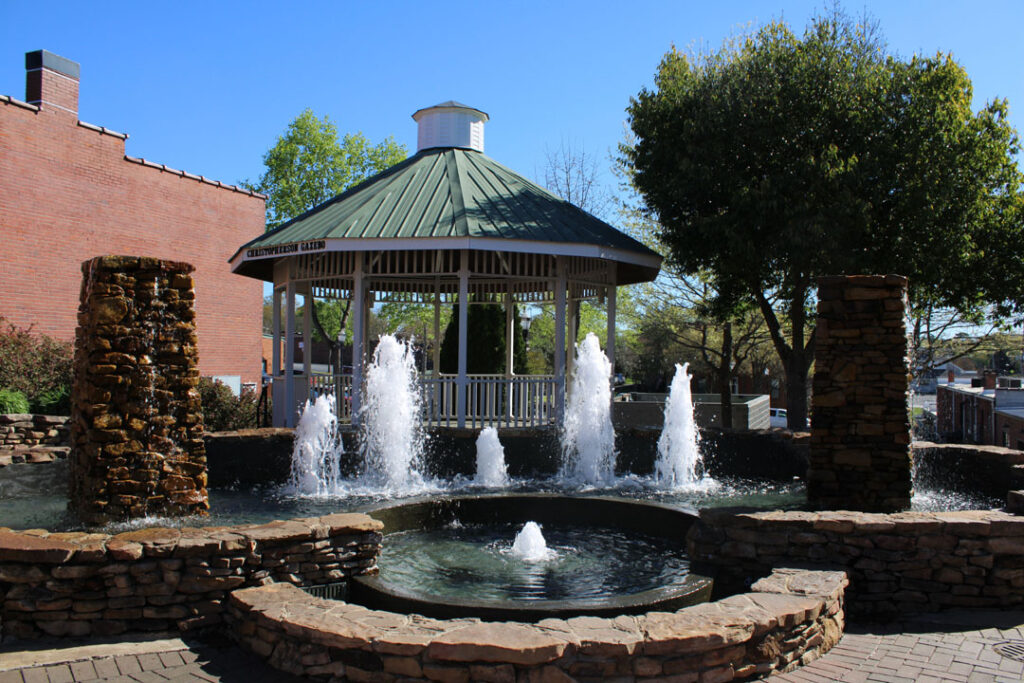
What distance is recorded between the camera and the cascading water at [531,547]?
6843 millimetres

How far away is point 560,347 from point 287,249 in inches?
175

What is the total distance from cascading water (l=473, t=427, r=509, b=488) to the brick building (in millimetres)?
10337

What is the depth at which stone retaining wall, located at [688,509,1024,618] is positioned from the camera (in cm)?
586

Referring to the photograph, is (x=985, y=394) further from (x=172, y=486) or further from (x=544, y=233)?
(x=172, y=486)

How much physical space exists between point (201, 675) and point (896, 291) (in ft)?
21.9

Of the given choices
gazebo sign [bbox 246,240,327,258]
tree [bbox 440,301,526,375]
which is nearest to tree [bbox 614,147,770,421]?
tree [bbox 440,301,526,375]

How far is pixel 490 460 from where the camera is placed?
1131cm

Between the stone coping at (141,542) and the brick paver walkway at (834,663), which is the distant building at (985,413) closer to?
the brick paver walkway at (834,663)

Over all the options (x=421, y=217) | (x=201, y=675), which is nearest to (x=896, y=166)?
(x=421, y=217)

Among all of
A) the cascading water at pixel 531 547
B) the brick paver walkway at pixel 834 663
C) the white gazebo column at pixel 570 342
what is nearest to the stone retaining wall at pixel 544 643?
the brick paver walkway at pixel 834 663

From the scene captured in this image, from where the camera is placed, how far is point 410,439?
1163 cm

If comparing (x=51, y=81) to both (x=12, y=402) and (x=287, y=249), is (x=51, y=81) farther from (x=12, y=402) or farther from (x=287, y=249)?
(x=287, y=249)

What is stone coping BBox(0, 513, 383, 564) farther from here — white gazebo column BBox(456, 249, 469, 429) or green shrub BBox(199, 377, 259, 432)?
green shrub BBox(199, 377, 259, 432)

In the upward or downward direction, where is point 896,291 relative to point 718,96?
downward
